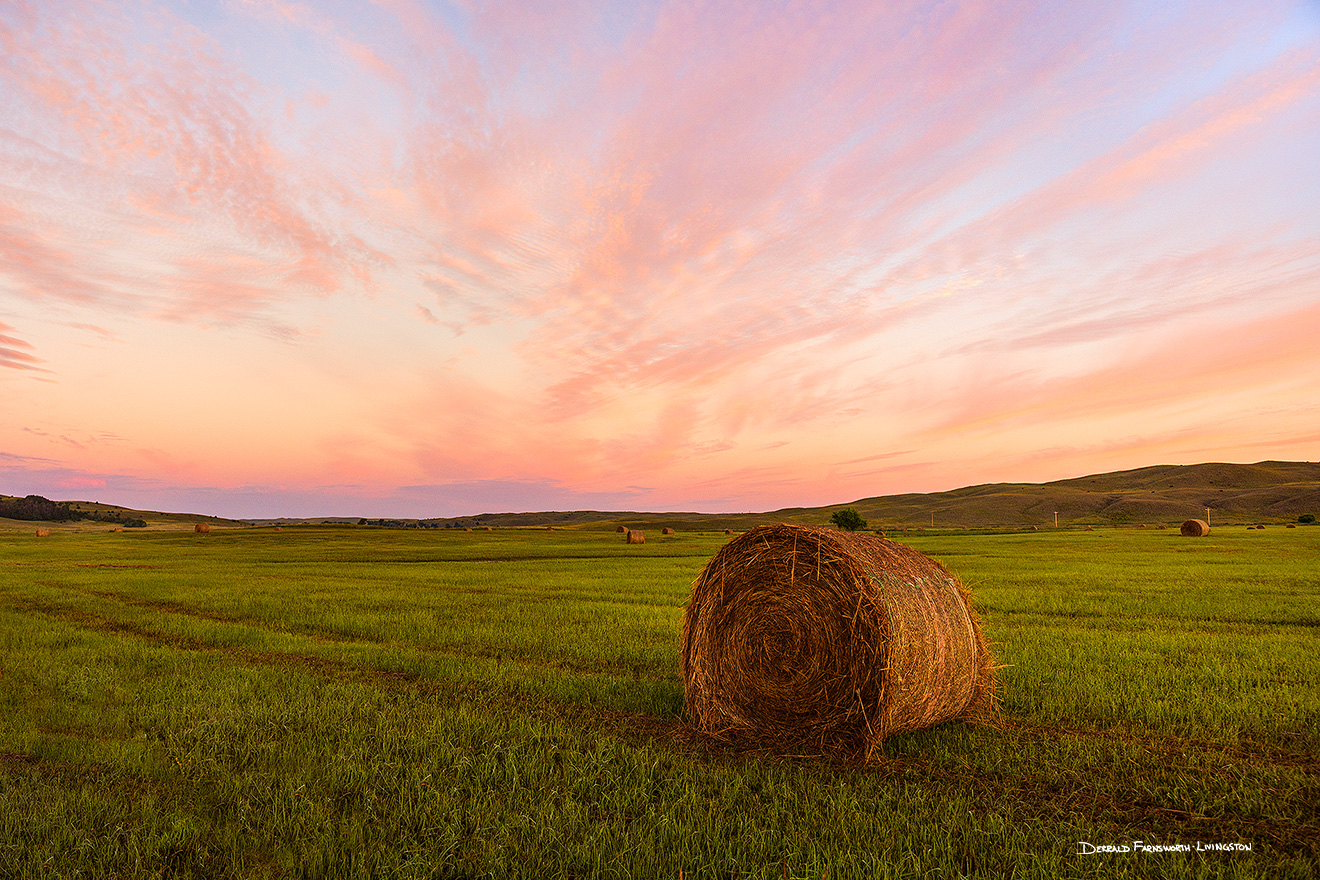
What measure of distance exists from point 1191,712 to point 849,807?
5658 millimetres

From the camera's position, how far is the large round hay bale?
804 centimetres

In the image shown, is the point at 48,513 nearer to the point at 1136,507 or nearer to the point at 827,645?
the point at 827,645

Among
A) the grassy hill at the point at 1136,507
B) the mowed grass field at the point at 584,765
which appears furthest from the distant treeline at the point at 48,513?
the grassy hill at the point at 1136,507

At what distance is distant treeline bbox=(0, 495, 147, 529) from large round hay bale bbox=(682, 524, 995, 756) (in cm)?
15727

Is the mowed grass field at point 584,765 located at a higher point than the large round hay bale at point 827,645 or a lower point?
lower

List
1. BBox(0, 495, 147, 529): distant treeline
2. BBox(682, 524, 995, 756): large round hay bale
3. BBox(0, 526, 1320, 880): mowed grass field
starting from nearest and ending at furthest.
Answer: BBox(0, 526, 1320, 880): mowed grass field → BBox(682, 524, 995, 756): large round hay bale → BBox(0, 495, 147, 529): distant treeline

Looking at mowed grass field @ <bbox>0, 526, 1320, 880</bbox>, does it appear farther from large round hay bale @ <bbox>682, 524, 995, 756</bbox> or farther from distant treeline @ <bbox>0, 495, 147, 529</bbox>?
distant treeline @ <bbox>0, 495, 147, 529</bbox>

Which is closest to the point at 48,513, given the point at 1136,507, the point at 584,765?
the point at 584,765

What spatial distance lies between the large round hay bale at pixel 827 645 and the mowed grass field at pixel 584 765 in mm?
483

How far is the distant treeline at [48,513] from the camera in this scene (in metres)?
137

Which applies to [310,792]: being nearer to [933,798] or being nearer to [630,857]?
[630,857]

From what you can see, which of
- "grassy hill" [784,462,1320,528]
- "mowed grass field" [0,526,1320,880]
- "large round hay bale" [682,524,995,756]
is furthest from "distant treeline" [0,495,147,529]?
"grassy hill" [784,462,1320,528]

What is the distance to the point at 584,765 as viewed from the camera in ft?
22.2

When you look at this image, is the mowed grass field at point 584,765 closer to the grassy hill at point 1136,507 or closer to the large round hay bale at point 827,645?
the large round hay bale at point 827,645
